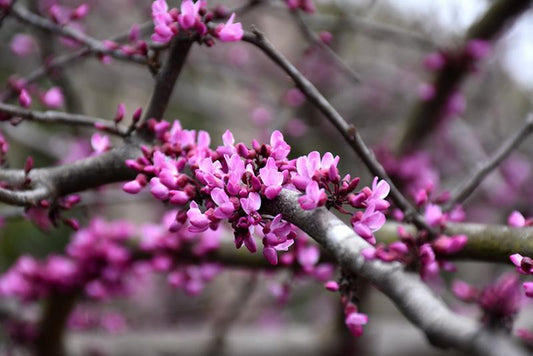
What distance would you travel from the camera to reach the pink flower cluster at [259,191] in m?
1.29

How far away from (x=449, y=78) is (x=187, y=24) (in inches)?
101

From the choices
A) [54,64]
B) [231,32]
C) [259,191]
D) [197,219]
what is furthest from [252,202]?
[54,64]

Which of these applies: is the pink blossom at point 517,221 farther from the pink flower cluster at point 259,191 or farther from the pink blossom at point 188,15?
the pink blossom at point 188,15

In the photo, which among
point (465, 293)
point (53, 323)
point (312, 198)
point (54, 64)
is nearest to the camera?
point (312, 198)

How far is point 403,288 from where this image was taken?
3.58 ft

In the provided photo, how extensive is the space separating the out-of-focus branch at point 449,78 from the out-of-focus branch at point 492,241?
1984 millimetres

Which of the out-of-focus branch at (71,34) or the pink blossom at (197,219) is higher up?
the pink blossom at (197,219)

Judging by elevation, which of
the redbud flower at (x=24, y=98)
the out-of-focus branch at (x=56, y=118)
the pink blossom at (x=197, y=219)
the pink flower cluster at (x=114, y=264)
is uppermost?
the pink blossom at (x=197, y=219)

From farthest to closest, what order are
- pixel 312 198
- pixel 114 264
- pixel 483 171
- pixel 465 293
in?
pixel 114 264 → pixel 483 171 → pixel 465 293 → pixel 312 198

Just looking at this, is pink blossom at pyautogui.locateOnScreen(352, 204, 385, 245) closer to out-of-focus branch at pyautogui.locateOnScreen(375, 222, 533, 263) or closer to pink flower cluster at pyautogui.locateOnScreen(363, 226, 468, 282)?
pink flower cluster at pyautogui.locateOnScreen(363, 226, 468, 282)

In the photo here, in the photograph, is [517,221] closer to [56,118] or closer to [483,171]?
[483,171]

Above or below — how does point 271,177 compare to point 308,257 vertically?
above

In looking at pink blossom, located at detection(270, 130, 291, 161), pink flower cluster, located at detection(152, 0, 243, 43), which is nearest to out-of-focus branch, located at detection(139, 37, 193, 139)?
pink flower cluster, located at detection(152, 0, 243, 43)

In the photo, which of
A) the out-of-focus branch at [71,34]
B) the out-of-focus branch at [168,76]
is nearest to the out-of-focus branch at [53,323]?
the out-of-focus branch at [71,34]
